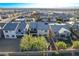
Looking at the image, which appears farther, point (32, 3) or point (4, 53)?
point (4, 53)

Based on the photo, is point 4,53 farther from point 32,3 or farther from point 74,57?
point 74,57

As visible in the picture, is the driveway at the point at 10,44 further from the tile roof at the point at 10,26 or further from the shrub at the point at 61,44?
the shrub at the point at 61,44

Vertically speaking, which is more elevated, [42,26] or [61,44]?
[42,26]

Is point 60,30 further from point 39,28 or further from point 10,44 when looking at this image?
point 10,44

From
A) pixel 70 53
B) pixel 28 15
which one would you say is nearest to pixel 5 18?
pixel 28 15

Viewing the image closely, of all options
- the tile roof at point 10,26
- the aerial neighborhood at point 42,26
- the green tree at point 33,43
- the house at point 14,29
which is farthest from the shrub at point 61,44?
the tile roof at point 10,26

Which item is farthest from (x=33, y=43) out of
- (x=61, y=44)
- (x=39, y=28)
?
(x=61, y=44)

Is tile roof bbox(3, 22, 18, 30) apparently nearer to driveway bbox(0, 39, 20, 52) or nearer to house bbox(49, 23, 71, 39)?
driveway bbox(0, 39, 20, 52)
